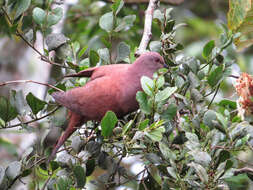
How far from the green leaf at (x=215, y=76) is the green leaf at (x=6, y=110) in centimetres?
85

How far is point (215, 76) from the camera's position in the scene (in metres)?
1.73

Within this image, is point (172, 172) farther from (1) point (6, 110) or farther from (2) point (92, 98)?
(1) point (6, 110)

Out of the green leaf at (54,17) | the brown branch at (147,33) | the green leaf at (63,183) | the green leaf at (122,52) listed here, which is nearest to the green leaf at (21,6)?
the green leaf at (54,17)

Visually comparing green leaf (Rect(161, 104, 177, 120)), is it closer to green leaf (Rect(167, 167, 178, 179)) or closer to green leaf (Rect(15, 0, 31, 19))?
green leaf (Rect(167, 167, 178, 179))

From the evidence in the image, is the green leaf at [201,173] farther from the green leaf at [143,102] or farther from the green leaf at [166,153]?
the green leaf at [143,102]

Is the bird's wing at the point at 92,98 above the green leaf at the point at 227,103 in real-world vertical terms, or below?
above

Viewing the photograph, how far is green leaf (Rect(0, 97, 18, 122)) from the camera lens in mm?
1847

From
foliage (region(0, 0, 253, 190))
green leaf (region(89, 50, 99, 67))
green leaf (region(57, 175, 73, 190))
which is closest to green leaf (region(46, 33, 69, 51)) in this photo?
foliage (region(0, 0, 253, 190))

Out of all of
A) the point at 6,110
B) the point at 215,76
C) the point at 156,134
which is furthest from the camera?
the point at 6,110

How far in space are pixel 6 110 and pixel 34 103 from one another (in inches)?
4.9

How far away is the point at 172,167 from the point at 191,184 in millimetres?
86

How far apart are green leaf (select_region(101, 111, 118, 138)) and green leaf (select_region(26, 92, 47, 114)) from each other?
389 mm

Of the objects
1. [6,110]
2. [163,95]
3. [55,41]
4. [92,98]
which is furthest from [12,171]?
[163,95]

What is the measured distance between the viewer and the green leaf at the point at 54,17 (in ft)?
6.49
